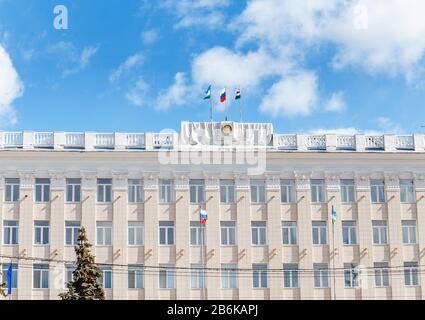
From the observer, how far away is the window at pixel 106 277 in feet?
127

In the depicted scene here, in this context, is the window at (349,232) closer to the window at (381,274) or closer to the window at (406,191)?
the window at (381,274)

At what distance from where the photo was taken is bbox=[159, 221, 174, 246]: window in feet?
130

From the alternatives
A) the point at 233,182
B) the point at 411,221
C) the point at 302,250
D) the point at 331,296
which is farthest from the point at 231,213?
the point at 411,221

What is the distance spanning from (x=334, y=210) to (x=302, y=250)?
2.93 meters

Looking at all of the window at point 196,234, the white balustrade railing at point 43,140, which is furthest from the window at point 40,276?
the window at point 196,234

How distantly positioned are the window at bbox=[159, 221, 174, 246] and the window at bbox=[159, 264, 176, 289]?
1.31 meters

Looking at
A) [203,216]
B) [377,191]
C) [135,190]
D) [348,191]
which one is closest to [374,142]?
[377,191]

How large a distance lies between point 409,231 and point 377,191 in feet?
9.67

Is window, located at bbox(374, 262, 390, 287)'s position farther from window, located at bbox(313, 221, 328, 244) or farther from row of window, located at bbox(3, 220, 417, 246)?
window, located at bbox(313, 221, 328, 244)

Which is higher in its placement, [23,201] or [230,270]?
[23,201]

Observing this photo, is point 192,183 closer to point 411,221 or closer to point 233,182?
point 233,182

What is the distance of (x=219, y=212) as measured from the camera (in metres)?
40.0
